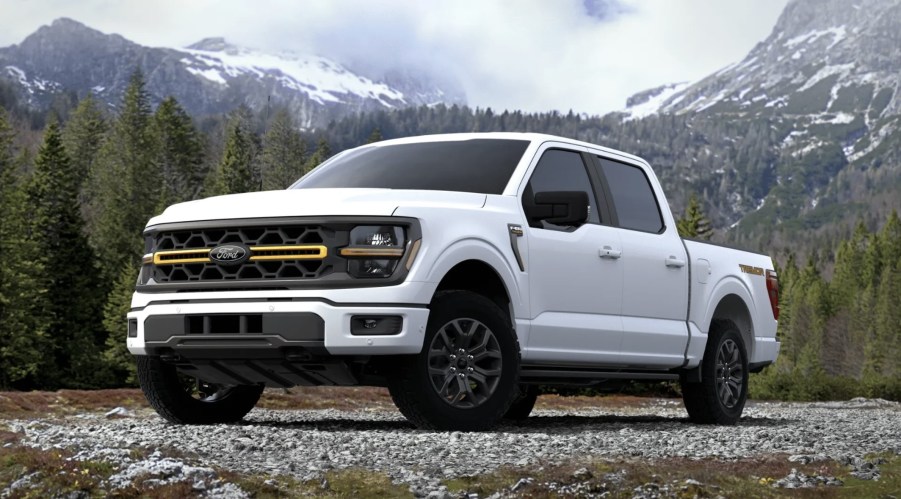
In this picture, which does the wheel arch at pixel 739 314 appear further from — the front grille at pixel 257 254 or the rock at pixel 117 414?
the rock at pixel 117 414

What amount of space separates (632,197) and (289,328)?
162 inches

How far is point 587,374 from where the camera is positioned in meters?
9.27

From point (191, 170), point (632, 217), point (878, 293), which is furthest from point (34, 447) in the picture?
point (878, 293)

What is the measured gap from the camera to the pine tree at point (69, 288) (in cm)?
5769

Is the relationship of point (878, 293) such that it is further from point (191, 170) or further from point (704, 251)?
point (704, 251)

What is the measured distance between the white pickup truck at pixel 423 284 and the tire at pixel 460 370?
0.01 meters

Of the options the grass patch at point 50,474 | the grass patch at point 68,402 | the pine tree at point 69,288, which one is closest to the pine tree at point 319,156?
the pine tree at point 69,288

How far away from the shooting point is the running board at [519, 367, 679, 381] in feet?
28.7

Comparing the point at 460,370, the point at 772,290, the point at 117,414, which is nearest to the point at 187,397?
the point at 460,370

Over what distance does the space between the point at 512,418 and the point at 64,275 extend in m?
51.3

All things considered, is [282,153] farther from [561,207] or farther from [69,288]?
[561,207]

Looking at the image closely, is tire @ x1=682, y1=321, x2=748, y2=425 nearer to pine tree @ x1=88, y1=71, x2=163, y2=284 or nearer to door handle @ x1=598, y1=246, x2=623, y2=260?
door handle @ x1=598, y1=246, x2=623, y2=260

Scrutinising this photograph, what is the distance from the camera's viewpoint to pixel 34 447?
240 inches

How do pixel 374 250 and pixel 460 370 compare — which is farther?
pixel 460 370
